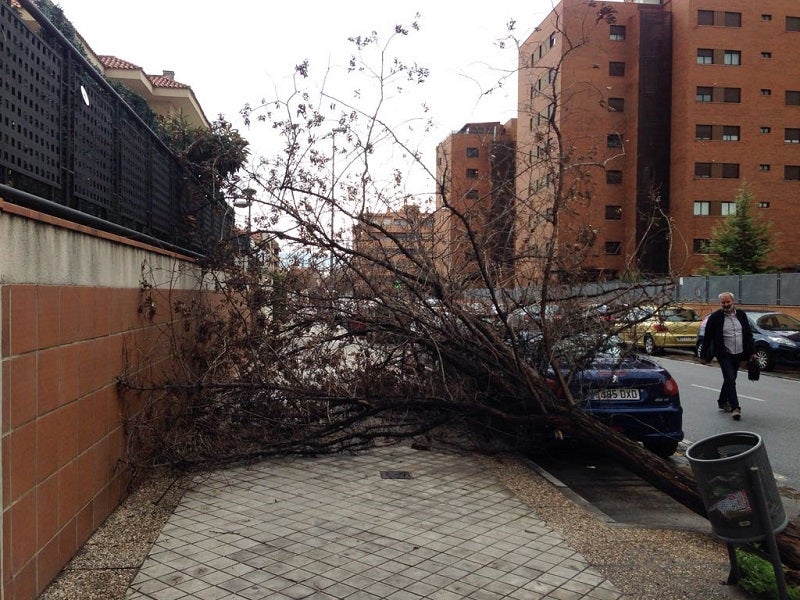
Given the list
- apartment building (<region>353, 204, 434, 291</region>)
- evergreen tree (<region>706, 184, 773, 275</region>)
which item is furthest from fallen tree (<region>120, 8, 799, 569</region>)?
evergreen tree (<region>706, 184, 773, 275</region>)

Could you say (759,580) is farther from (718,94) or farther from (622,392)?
(718,94)

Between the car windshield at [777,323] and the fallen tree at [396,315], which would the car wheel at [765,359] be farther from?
the fallen tree at [396,315]

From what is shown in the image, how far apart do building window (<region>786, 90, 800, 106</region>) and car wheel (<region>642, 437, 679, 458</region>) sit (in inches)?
2009

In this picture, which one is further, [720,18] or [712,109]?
[712,109]

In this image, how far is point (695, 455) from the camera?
153 inches

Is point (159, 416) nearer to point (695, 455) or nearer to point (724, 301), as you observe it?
point (695, 455)

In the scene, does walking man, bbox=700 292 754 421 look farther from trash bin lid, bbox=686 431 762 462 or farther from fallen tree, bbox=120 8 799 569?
trash bin lid, bbox=686 431 762 462

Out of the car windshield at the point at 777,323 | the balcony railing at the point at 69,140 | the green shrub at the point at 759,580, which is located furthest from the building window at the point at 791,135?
the green shrub at the point at 759,580

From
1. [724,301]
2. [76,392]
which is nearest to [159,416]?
[76,392]

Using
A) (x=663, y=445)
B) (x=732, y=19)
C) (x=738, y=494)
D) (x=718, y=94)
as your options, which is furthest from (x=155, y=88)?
(x=732, y=19)

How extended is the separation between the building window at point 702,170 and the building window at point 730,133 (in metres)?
2.34

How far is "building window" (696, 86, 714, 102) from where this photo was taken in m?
48.2

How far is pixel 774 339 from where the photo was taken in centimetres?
1750

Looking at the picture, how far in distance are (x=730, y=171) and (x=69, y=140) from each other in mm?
52030
